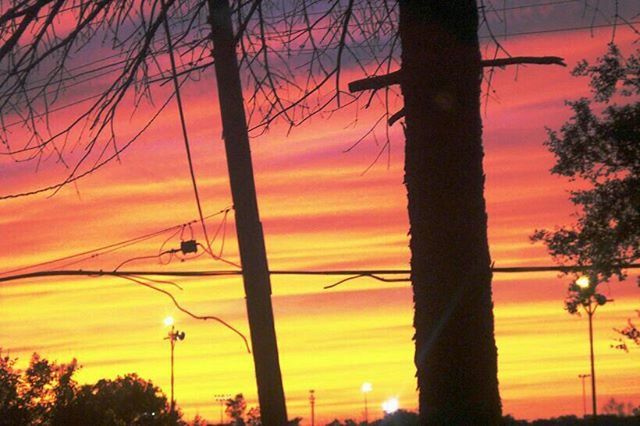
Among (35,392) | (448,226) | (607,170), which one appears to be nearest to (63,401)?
(35,392)

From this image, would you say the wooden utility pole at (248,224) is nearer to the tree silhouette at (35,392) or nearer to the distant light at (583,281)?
the distant light at (583,281)

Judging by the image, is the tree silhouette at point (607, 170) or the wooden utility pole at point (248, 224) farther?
the tree silhouette at point (607, 170)

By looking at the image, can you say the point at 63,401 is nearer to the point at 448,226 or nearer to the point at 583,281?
the point at 583,281

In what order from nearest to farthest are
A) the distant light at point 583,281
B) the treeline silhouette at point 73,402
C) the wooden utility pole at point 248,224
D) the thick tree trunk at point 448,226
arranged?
the thick tree trunk at point 448,226
the wooden utility pole at point 248,224
the distant light at point 583,281
the treeline silhouette at point 73,402

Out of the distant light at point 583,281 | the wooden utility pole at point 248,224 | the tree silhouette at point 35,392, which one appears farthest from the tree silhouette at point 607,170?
the tree silhouette at point 35,392

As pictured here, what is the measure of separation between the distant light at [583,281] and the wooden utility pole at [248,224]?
17585 millimetres

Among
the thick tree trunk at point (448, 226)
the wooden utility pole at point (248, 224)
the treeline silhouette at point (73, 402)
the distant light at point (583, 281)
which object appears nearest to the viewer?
the thick tree trunk at point (448, 226)

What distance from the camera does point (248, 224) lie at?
11.0 metres

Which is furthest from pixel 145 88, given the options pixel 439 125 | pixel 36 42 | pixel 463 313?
pixel 463 313

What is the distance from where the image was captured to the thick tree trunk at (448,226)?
24.0 ft

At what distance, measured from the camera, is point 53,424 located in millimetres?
77250

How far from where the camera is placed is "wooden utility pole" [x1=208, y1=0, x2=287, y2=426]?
1088cm

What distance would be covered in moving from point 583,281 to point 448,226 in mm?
22694

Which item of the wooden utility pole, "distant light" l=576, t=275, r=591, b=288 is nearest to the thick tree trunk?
the wooden utility pole
